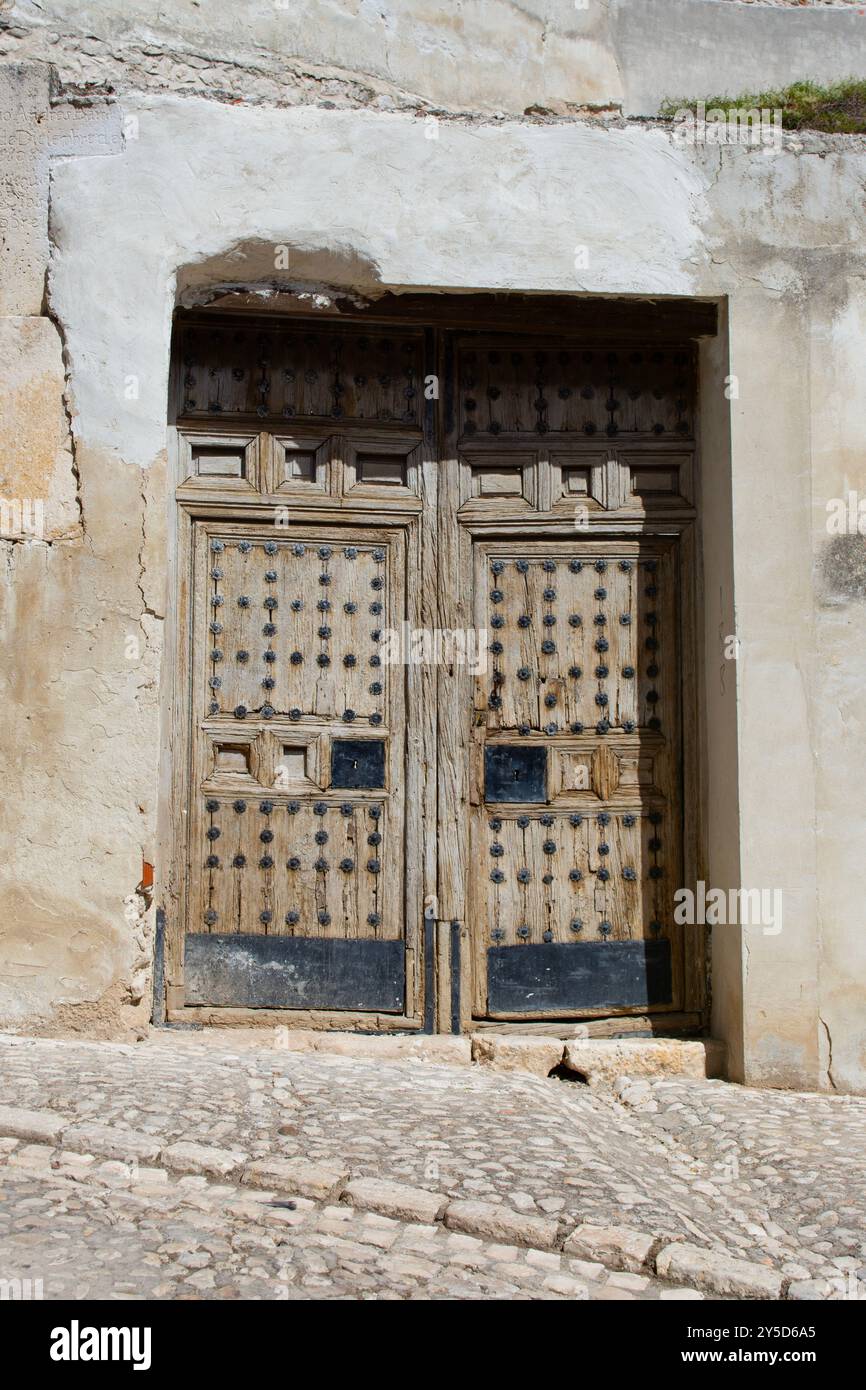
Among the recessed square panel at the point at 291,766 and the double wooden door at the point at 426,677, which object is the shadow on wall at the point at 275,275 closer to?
the double wooden door at the point at 426,677

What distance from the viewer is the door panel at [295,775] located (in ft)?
14.7

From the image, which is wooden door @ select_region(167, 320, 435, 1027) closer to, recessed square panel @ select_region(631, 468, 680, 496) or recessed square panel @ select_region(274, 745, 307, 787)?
recessed square panel @ select_region(274, 745, 307, 787)

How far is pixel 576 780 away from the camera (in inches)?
183

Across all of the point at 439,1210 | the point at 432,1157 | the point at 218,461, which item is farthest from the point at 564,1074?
the point at 218,461

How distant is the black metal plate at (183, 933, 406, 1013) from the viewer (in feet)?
14.6

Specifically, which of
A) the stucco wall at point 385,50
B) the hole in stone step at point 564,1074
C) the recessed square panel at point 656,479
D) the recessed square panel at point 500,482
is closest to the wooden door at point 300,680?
the recessed square panel at point 500,482

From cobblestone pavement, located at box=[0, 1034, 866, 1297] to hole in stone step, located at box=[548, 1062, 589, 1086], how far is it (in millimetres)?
62

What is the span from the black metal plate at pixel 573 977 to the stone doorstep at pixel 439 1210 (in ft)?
5.45

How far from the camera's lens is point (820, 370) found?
14.6ft

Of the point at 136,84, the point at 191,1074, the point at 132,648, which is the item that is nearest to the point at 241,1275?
the point at 191,1074

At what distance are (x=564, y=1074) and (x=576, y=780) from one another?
3.75 ft

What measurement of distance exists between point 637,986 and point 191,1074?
1.84m

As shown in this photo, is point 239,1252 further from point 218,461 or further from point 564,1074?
point 218,461

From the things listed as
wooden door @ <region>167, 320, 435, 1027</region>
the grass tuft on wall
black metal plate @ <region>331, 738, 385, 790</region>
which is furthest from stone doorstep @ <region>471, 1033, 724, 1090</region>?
the grass tuft on wall
